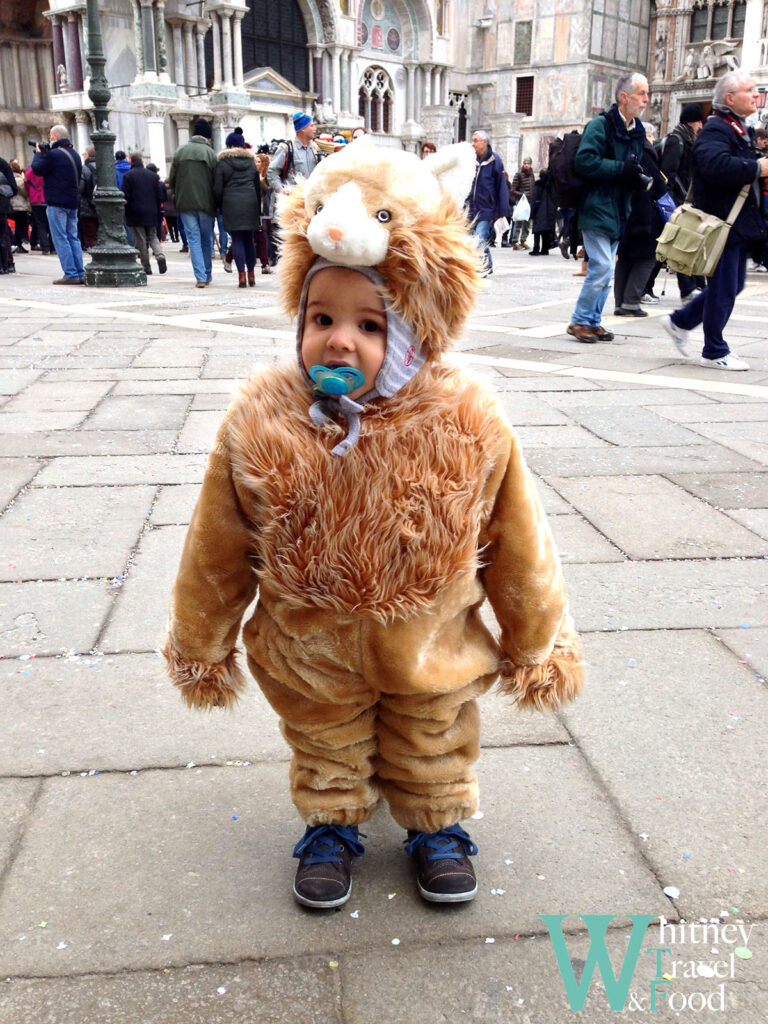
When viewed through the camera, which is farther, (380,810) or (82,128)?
(82,128)

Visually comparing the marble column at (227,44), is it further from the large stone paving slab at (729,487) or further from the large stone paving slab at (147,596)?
the large stone paving slab at (147,596)

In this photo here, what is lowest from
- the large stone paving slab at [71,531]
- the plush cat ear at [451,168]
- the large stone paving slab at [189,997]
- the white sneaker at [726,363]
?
the large stone paving slab at [189,997]

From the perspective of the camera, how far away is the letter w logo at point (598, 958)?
147cm

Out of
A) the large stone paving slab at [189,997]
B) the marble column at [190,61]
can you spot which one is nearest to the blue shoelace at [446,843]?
the large stone paving slab at [189,997]

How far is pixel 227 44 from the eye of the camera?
1016 inches

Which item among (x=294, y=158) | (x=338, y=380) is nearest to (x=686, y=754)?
(x=338, y=380)

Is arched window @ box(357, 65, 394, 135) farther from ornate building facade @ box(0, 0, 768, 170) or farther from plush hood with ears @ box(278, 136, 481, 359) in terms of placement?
plush hood with ears @ box(278, 136, 481, 359)

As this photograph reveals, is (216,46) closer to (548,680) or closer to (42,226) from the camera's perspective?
(42,226)

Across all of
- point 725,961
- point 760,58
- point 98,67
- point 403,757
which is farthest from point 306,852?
point 760,58

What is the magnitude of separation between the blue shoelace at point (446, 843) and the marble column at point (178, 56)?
2721cm

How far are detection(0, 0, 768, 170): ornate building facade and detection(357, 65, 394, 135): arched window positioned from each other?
5 cm

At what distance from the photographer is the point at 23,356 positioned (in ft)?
23.0

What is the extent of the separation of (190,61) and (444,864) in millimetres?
28199

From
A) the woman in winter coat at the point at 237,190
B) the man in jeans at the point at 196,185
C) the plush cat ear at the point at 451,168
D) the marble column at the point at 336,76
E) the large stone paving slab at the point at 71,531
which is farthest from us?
the marble column at the point at 336,76
